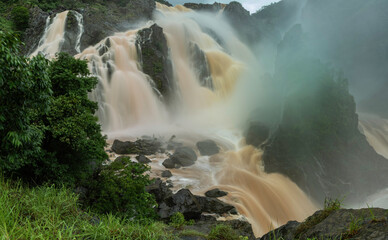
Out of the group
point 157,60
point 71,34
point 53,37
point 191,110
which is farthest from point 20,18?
point 191,110

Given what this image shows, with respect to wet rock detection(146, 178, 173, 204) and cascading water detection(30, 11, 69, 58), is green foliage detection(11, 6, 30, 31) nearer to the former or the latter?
cascading water detection(30, 11, 69, 58)

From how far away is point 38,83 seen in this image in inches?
236

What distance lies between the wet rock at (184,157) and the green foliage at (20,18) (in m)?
40.7

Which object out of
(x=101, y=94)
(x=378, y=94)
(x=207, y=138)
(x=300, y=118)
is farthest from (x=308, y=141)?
(x=378, y=94)

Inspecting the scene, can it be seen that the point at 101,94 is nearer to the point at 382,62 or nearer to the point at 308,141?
the point at 308,141

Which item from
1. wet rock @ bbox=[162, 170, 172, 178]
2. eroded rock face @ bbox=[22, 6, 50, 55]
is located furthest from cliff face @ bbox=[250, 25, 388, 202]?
eroded rock face @ bbox=[22, 6, 50, 55]

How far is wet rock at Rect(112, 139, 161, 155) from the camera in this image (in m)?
20.6

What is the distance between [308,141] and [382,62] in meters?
43.4

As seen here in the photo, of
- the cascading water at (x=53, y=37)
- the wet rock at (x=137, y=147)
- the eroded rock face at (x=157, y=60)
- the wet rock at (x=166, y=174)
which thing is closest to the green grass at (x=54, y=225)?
the wet rock at (x=166, y=174)

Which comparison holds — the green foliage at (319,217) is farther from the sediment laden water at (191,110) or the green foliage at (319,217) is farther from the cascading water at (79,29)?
the cascading water at (79,29)

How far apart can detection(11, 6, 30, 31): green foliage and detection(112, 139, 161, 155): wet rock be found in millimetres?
36965

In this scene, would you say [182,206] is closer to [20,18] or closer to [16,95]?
[16,95]

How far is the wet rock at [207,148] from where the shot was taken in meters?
23.1

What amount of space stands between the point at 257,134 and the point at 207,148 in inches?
224
